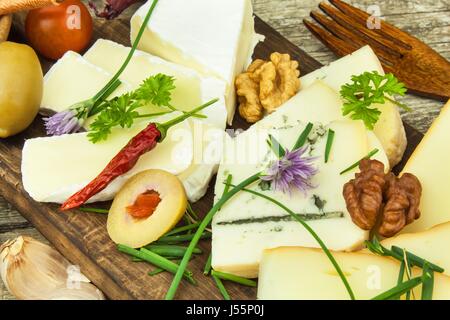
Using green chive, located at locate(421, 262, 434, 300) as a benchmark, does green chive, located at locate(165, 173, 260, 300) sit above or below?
below

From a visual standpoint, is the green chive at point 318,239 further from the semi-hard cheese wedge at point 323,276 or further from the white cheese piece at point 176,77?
the white cheese piece at point 176,77

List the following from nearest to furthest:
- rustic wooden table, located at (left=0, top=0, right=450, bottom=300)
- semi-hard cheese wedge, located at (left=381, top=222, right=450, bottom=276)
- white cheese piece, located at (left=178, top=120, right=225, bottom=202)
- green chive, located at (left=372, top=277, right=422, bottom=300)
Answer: green chive, located at (left=372, top=277, right=422, bottom=300), semi-hard cheese wedge, located at (left=381, top=222, right=450, bottom=276), white cheese piece, located at (left=178, top=120, right=225, bottom=202), rustic wooden table, located at (left=0, top=0, right=450, bottom=300)

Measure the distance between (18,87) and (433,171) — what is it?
1.35 metres

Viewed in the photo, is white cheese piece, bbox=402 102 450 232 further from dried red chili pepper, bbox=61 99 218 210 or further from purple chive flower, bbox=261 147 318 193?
dried red chili pepper, bbox=61 99 218 210

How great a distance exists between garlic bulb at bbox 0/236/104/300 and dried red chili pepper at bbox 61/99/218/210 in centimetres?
17

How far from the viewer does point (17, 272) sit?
8.78 ft

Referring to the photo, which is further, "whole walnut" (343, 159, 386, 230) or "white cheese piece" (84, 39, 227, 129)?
"white cheese piece" (84, 39, 227, 129)

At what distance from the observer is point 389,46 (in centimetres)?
333

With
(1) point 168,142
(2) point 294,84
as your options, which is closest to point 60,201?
(1) point 168,142

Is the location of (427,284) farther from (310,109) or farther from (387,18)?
(387,18)

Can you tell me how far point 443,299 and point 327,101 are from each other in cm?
84

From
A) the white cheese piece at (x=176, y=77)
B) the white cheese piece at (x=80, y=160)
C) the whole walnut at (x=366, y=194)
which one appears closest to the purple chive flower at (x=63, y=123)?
the white cheese piece at (x=80, y=160)

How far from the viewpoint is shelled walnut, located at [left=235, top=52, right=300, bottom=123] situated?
9.82 feet

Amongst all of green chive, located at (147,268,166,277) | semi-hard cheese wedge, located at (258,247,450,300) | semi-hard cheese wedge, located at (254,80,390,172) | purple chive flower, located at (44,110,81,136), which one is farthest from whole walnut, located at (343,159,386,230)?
purple chive flower, located at (44,110,81,136)
